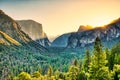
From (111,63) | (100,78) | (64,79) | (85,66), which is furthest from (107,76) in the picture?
(64,79)

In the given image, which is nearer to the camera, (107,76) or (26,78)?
(107,76)

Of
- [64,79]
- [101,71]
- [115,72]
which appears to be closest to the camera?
[101,71]

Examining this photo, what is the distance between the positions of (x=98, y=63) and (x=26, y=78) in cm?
5601

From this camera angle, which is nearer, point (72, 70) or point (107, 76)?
point (107, 76)

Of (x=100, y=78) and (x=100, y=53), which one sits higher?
(x=100, y=53)

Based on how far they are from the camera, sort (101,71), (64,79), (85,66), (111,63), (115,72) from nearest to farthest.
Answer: (101,71)
(115,72)
(111,63)
(85,66)
(64,79)

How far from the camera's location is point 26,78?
367ft

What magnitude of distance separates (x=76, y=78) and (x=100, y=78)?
46034 millimetres

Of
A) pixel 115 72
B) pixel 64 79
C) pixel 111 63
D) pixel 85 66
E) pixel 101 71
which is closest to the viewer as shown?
pixel 101 71

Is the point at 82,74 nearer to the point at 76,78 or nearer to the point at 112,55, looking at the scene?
the point at 76,78

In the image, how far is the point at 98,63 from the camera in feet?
195

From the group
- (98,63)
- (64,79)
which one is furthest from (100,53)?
(64,79)

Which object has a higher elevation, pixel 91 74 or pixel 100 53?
pixel 100 53

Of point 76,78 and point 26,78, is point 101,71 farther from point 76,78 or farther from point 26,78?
point 26,78
